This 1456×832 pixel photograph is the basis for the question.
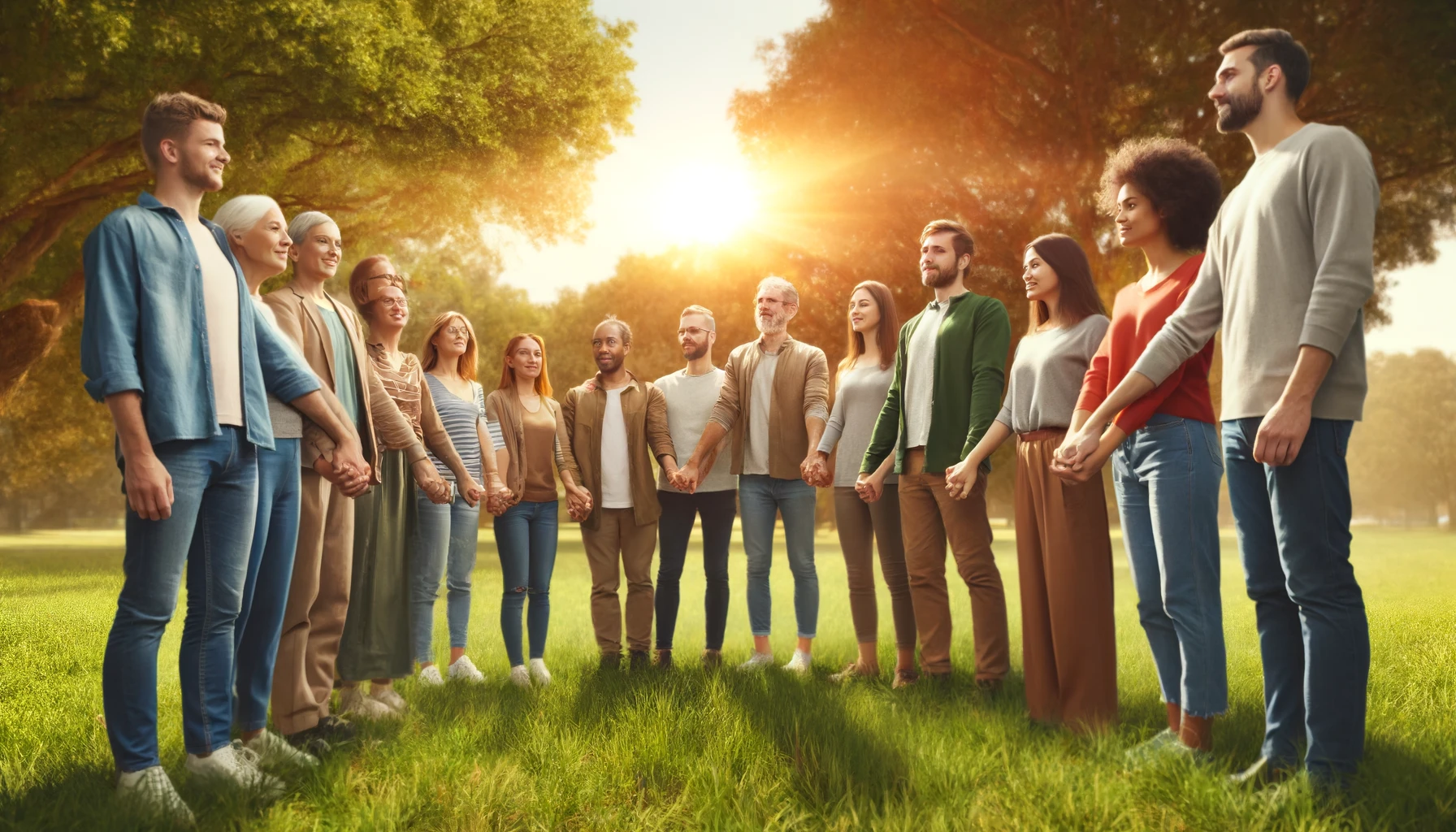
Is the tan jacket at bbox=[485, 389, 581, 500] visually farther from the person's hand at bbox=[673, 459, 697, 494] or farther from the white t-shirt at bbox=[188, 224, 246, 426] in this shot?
the white t-shirt at bbox=[188, 224, 246, 426]

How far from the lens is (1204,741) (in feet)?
12.4

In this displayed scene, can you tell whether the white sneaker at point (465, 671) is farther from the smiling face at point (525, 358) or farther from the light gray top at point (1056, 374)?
the light gray top at point (1056, 374)

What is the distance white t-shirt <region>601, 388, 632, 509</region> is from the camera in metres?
6.60

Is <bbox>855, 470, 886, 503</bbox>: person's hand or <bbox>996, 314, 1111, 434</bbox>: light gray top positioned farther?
<bbox>855, 470, 886, 503</bbox>: person's hand

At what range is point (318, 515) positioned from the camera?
437cm

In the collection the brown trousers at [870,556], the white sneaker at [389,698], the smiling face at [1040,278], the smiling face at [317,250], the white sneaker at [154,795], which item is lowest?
the white sneaker at [389,698]

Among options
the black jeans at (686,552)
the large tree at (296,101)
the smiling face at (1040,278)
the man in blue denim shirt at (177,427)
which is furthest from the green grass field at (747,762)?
the large tree at (296,101)

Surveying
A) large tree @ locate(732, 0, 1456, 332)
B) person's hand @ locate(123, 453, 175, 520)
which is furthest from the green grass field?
large tree @ locate(732, 0, 1456, 332)

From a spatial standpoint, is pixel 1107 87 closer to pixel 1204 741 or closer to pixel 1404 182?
pixel 1404 182

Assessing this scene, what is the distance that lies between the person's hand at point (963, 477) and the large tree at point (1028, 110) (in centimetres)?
848

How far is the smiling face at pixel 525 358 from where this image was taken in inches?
273

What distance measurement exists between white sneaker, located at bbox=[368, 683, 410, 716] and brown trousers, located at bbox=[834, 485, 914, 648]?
2.77 m

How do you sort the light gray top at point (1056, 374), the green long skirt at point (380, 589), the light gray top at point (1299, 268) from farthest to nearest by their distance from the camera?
the green long skirt at point (380, 589), the light gray top at point (1056, 374), the light gray top at point (1299, 268)

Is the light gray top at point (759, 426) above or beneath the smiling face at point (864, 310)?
beneath
